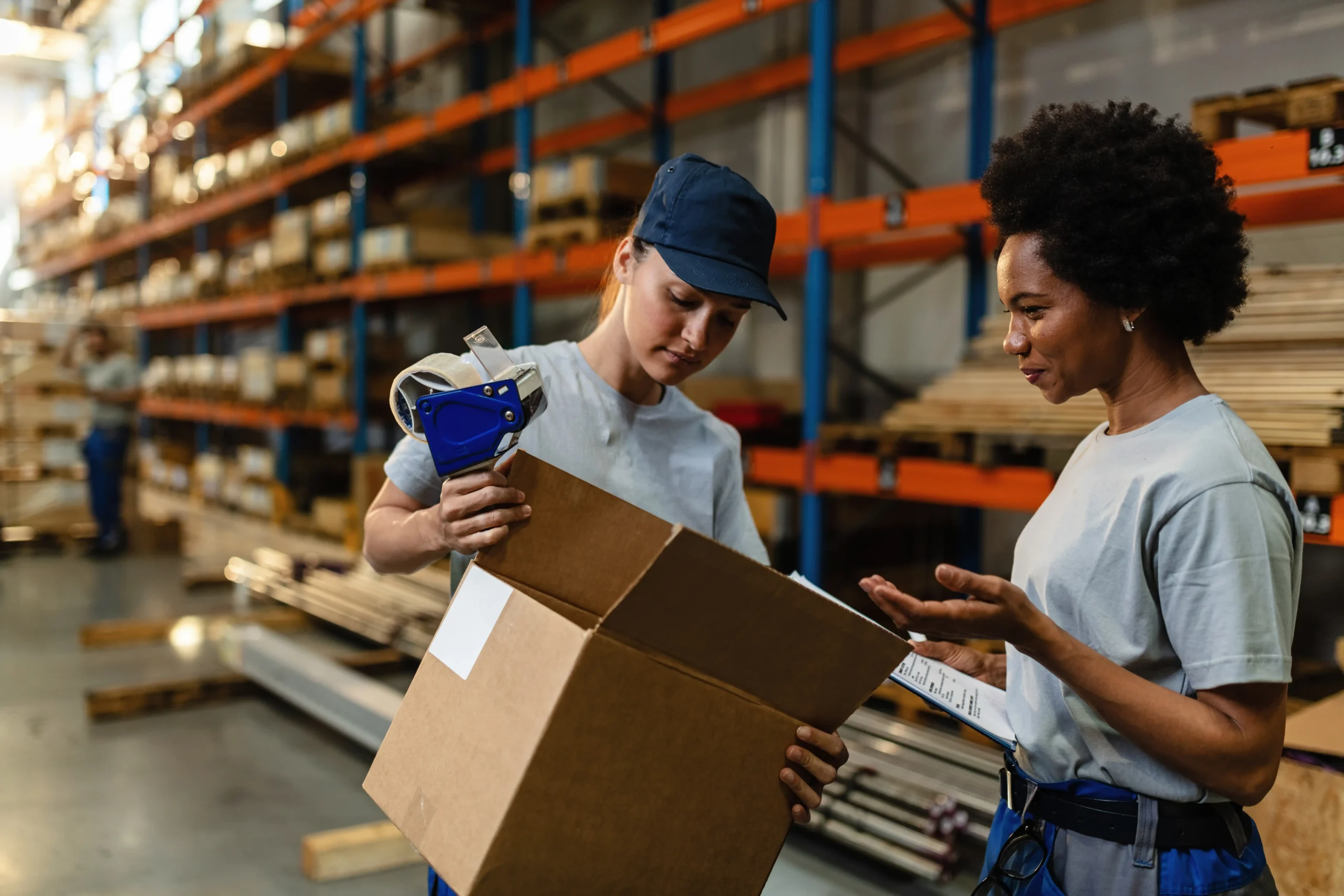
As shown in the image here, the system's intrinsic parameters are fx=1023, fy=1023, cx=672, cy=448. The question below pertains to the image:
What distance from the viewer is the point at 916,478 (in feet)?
12.8

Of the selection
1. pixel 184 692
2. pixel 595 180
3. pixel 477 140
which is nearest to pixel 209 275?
pixel 477 140

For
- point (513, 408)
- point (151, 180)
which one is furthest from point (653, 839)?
point (151, 180)

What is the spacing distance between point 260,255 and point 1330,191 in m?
8.26

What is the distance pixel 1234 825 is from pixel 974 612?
486mm

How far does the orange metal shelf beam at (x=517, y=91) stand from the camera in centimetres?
475

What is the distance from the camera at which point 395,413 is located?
4.22ft

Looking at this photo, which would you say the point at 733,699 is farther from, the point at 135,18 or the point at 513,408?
the point at 135,18

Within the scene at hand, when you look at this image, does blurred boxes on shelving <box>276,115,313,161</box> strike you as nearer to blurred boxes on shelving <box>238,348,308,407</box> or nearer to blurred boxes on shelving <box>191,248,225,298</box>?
blurred boxes on shelving <box>238,348,308,407</box>

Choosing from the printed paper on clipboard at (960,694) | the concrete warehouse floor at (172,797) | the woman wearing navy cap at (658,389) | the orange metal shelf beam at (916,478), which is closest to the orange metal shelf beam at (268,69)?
the concrete warehouse floor at (172,797)

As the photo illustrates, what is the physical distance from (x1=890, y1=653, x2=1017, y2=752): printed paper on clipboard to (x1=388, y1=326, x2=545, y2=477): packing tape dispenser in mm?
579

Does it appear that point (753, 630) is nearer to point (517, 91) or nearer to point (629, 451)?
point (629, 451)

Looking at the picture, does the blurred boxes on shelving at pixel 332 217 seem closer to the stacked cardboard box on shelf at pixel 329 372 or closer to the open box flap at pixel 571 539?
the stacked cardboard box on shelf at pixel 329 372

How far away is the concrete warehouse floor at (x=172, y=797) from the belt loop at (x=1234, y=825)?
1.93m

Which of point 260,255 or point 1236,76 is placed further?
point 260,255
